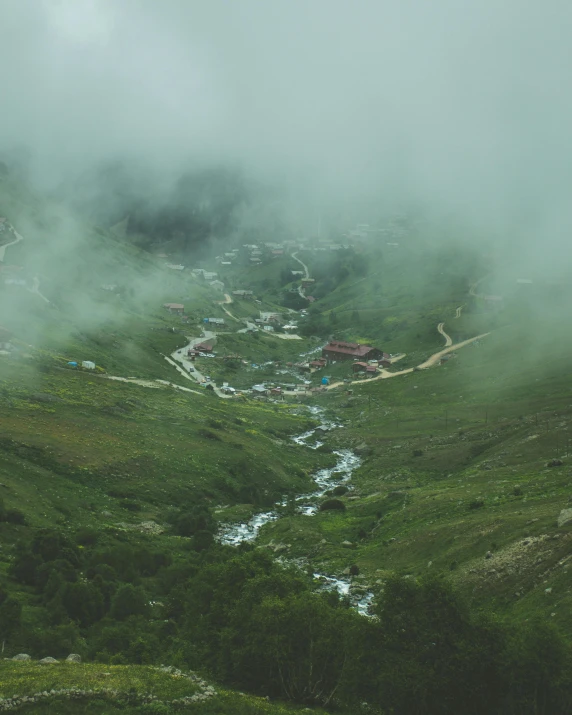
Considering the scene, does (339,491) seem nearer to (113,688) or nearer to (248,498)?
(248,498)

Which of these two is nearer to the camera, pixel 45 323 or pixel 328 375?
pixel 45 323

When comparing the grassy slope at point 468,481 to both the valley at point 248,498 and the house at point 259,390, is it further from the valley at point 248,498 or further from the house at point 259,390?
the house at point 259,390

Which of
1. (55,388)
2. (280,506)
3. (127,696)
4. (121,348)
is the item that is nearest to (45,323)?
(121,348)

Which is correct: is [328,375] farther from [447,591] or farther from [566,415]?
[447,591]

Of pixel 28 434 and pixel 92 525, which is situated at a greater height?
pixel 28 434

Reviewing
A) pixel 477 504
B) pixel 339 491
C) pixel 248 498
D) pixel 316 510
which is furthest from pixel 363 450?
pixel 477 504

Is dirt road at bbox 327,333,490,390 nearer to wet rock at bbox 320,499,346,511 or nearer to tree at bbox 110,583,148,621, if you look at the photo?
wet rock at bbox 320,499,346,511

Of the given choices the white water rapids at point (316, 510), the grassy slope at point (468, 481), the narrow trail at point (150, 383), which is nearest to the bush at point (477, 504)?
the grassy slope at point (468, 481)
